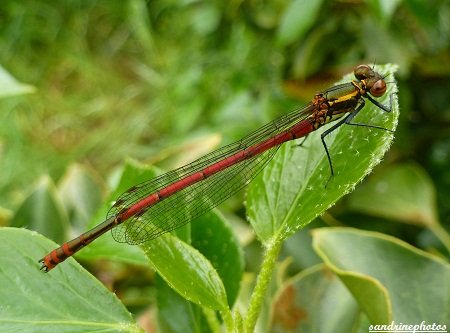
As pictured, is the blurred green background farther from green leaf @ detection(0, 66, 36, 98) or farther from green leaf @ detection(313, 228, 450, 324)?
green leaf @ detection(313, 228, 450, 324)

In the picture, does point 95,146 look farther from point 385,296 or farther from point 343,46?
point 385,296

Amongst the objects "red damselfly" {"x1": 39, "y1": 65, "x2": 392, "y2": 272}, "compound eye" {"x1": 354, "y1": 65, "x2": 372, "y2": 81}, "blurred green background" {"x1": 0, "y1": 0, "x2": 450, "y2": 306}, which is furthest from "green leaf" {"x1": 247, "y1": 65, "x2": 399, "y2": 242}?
"blurred green background" {"x1": 0, "y1": 0, "x2": 450, "y2": 306}

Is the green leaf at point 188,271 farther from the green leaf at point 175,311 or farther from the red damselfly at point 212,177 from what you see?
the green leaf at point 175,311

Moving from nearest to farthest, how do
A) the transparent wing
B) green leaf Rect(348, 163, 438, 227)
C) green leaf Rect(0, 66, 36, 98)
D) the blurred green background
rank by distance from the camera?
the transparent wing
green leaf Rect(0, 66, 36, 98)
green leaf Rect(348, 163, 438, 227)
the blurred green background

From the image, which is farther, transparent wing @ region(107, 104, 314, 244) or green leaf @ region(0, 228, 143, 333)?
transparent wing @ region(107, 104, 314, 244)

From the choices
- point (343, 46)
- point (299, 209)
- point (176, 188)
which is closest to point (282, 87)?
point (343, 46)

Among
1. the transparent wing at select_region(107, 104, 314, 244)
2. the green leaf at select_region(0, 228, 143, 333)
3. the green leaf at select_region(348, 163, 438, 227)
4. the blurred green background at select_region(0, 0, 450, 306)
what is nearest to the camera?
the green leaf at select_region(0, 228, 143, 333)

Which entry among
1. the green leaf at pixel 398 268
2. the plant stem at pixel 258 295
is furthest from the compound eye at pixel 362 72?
the plant stem at pixel 258 295
